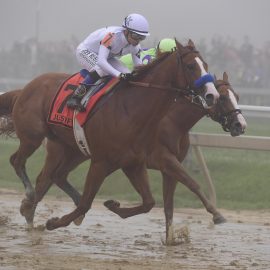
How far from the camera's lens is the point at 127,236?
9.00 m

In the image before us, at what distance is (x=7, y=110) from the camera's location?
10.2 m

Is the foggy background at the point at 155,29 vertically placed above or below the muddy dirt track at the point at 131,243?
below

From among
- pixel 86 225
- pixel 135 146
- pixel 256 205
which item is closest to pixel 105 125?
pixel 135 146

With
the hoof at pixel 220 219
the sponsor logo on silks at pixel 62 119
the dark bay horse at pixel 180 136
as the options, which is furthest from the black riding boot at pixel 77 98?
the hoof at pixel 220 219

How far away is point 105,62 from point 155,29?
600 inches

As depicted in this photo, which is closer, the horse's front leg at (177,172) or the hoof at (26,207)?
the horse's front leg at (177,172)

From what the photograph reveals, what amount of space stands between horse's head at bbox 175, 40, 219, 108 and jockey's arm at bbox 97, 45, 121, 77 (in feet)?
1.87

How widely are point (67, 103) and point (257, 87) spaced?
12.3 metres

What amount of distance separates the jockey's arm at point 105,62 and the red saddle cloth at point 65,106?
103 mm

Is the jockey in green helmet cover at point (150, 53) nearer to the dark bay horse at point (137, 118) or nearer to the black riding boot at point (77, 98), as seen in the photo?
the black riding boot at point (77, 98)

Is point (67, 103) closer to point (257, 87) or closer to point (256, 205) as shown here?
point (256, 205)

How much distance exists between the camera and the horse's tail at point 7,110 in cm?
1015

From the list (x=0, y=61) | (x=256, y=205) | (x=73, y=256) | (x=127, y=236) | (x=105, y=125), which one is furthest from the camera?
(x=0, y=61)

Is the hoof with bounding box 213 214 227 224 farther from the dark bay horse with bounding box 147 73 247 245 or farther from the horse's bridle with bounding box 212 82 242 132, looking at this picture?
the horse's bridle with bounding box 212 82 242 132
